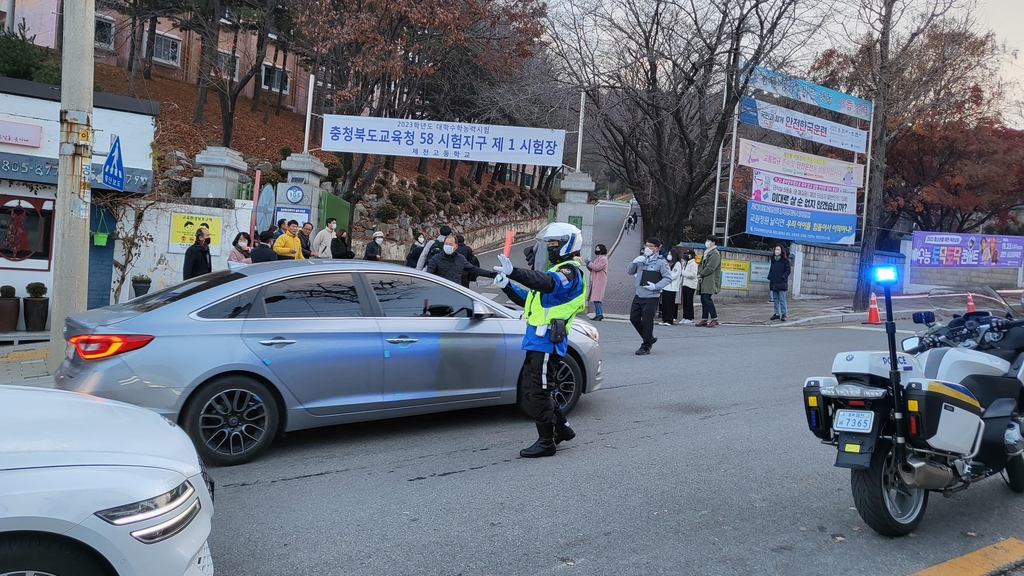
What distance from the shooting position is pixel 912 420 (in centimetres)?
409

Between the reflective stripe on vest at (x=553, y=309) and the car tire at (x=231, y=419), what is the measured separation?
203 centimetres

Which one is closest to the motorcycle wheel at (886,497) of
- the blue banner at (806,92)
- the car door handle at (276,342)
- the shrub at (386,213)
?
the car door handle at (276,342)

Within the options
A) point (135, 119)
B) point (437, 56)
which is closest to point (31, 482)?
point (135, 119)

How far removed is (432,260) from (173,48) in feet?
114

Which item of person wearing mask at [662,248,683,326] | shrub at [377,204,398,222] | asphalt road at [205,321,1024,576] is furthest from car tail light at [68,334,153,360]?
shrub at [377,204,398,222]

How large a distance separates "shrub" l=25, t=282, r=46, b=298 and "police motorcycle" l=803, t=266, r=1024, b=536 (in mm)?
12354

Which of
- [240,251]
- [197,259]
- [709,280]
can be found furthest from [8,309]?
[709,280]

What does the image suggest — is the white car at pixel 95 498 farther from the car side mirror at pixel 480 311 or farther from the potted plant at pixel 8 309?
the potted plant at pixel 8 309

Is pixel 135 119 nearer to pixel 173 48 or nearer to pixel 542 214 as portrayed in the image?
pixel 173 48

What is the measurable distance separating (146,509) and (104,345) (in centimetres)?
281

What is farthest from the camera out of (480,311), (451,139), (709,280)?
(451,139)

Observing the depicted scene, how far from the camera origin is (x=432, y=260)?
36.8 ft

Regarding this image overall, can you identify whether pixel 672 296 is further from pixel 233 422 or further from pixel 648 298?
pixel 233 422

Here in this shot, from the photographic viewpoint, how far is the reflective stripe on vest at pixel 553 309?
5.62 meters
